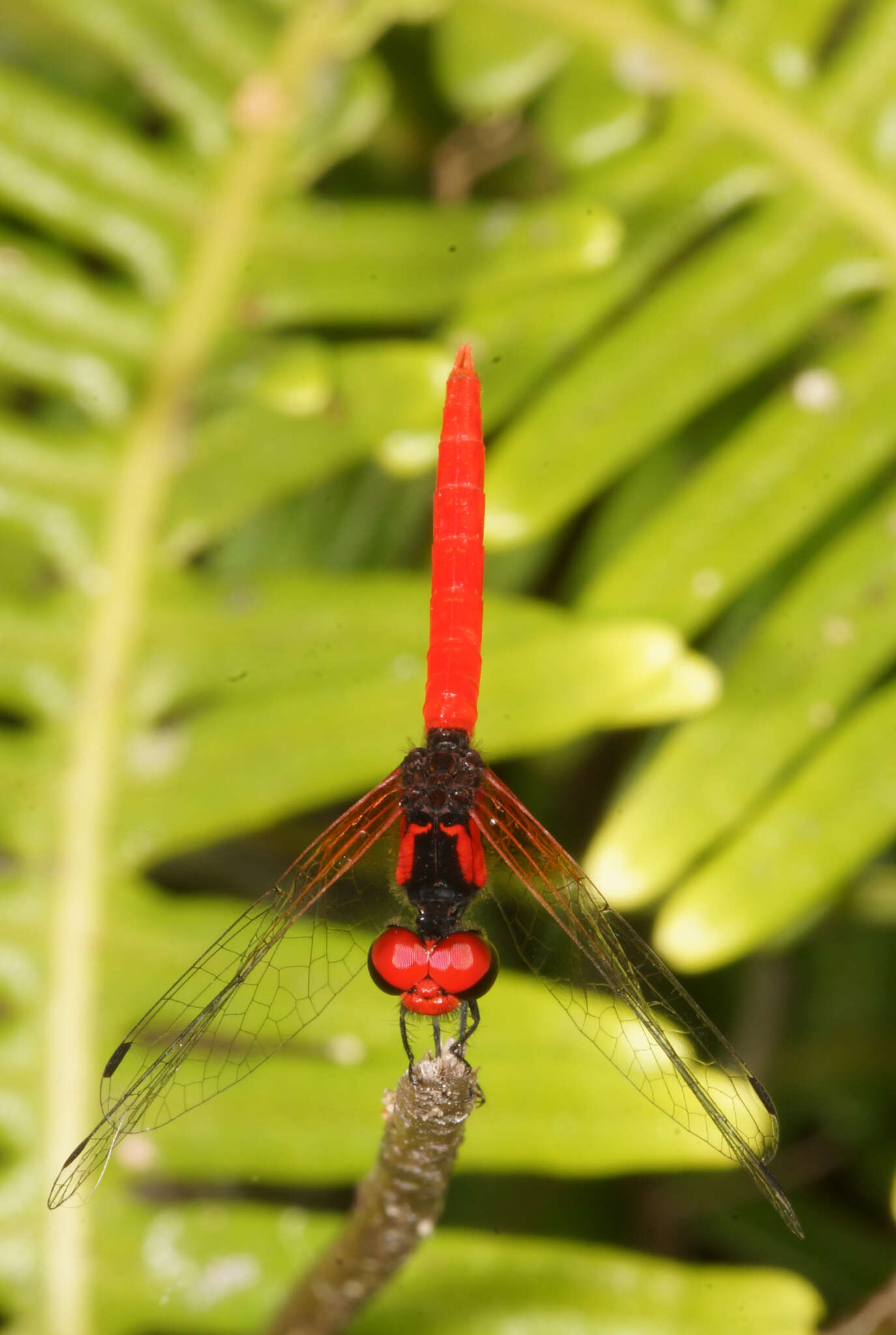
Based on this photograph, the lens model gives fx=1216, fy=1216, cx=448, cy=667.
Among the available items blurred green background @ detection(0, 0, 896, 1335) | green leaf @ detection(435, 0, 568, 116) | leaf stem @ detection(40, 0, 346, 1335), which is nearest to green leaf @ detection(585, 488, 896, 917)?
blurred green background @ detection(0, 0, 896, 1335)

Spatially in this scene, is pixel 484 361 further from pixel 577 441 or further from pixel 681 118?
pixel 681 118

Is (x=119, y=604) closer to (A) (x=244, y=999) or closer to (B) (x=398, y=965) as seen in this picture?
(A) (x=244, y=999)

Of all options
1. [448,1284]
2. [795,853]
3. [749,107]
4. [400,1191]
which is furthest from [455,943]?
[749,107]

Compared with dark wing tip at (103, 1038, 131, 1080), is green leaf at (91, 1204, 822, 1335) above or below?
below

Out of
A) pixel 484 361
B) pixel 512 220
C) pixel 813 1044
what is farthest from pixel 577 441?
pixel 813 1044

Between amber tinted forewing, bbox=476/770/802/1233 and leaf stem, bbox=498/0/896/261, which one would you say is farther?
leaf stem, bbox=498/0/896/261

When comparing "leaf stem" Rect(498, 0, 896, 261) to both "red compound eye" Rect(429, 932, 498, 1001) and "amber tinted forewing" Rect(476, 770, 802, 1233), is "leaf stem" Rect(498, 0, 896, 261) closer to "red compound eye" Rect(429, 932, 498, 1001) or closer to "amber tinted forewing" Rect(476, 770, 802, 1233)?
"amber tinted forewing" Rect(476, 770, 802, 1233)

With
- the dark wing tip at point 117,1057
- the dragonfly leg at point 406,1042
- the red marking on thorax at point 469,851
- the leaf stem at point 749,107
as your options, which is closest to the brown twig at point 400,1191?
the dragonfly leg at point 406,1042
